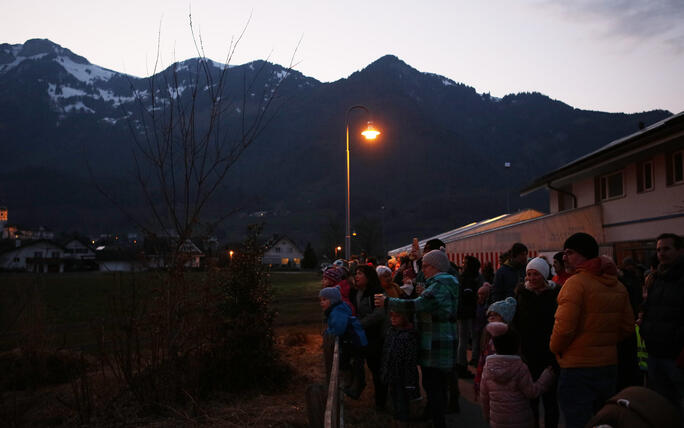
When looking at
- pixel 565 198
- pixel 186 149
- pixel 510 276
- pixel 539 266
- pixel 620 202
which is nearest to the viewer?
pixel 539 266

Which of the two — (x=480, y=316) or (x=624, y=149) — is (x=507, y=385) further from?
(x=624, y=149)

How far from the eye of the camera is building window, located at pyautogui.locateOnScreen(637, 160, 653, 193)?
1557 cm

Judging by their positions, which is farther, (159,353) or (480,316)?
(480,316)

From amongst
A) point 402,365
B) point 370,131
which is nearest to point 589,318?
point 402,365

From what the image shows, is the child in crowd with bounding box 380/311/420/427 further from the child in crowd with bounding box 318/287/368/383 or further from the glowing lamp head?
the glowing lamp head

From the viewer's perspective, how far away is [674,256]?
5559mm

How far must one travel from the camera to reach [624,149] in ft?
49.7

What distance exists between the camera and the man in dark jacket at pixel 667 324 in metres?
5.27

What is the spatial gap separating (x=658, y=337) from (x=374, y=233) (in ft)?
282

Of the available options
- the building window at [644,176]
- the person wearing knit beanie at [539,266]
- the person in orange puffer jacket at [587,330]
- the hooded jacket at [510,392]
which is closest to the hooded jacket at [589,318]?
the person in orange puffer jacket at [587,330]

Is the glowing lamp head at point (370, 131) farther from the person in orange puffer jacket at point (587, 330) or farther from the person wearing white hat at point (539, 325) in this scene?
the person in orange puffer jacket at point (587, 330)

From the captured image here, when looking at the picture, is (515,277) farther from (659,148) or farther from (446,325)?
(659,148)

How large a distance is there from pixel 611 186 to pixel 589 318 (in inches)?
599

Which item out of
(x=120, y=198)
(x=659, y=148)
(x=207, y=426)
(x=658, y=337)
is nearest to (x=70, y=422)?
(x=207, y=426)
